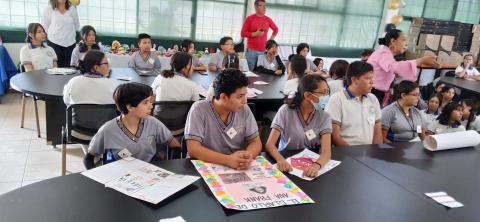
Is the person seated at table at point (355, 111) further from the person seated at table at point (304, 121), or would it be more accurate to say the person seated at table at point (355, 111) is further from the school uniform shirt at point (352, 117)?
the person seated at table at point (304, 121)

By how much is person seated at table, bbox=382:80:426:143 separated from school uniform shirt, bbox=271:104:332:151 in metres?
0.81

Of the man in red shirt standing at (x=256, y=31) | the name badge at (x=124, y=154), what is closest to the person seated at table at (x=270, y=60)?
the man in red shirt standing at (x=256, y=31)

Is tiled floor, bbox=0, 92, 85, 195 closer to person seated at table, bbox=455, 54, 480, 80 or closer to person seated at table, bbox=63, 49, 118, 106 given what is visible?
person seated at table, bbox=63, 49, 118, 106

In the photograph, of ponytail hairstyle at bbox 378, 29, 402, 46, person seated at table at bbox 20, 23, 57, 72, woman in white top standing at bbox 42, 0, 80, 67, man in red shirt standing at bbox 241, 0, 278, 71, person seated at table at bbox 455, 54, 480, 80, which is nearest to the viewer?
ponytail hairstyle at bbox 378, 29, 402, 46

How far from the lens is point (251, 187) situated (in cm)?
147

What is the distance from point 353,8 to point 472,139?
5.77m

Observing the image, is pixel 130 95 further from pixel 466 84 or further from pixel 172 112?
pixel 466 84

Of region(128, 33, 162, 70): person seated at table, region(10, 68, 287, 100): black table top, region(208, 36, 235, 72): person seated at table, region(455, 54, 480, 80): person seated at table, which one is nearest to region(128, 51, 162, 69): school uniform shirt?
region(128, 33, 162, 70): person seated at table

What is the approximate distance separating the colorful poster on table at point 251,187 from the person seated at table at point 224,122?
143 mm

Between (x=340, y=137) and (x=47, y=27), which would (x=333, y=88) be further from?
(x=47, y=27)

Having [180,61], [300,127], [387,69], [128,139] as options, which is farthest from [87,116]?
[387,69]

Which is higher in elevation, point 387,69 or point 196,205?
point 387,69

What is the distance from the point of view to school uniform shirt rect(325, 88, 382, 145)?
243 cm

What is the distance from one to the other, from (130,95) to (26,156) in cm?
198
